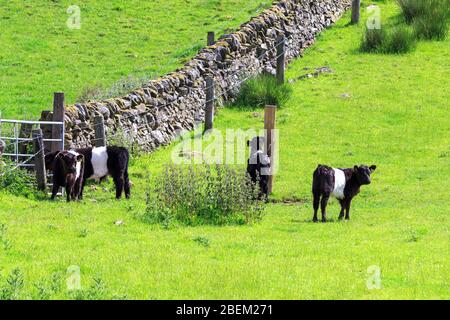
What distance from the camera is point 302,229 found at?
16.0 meters

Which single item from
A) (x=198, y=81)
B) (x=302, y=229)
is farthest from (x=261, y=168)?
(x=198, y=81)

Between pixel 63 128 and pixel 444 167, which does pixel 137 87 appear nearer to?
pixel 63 128

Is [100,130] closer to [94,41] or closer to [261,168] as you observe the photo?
[261,168]

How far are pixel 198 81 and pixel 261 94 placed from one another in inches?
81.3

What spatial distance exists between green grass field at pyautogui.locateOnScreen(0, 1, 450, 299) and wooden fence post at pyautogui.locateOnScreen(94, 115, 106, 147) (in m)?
1.09

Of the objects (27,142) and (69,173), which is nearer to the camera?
(69,173)

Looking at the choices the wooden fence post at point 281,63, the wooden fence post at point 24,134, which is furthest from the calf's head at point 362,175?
the wooden fence post at point 281,63

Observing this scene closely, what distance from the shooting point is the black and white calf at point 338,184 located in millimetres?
17031

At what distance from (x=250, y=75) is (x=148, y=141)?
20.1 feet

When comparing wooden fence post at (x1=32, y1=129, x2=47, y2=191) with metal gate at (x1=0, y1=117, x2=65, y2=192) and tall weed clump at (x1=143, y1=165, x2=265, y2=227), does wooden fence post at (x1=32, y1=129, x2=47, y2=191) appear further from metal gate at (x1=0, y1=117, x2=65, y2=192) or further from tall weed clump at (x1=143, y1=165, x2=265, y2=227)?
tall weed clump at (x1=143, y1=165, x2=265, y2=227)

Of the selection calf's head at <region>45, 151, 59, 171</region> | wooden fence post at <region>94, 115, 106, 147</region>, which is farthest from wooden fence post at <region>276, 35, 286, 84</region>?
calf's head at <region>45, 151, 59, 171</region>

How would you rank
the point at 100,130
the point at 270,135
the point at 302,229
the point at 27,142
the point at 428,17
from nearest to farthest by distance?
the point at 302,229, the point at 27,142, the point at 270,135, the point at 100,130, the point at 428,17

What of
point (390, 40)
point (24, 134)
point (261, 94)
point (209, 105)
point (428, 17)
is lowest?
point (24, 134)

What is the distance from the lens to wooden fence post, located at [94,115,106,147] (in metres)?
20.9
